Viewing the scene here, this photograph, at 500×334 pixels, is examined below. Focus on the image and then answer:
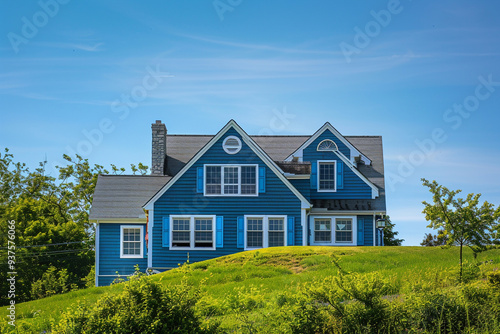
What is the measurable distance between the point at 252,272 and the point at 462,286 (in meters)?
9.20

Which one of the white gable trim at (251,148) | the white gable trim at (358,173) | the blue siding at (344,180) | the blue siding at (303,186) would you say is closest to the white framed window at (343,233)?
the blue siding at (344,180)

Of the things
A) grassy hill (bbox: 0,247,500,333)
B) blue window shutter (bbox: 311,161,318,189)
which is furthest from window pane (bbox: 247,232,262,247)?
blue window shutter (bbox: 311,161,318,189)

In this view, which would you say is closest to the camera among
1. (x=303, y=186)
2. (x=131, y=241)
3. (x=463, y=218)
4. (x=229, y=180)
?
(x=463, y=218)

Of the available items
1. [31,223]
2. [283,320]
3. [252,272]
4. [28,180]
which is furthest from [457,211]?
[28,180]

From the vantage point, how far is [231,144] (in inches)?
1225

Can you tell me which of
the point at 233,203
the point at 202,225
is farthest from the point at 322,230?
the point at 202,225

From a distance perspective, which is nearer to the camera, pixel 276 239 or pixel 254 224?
pixel 276 239

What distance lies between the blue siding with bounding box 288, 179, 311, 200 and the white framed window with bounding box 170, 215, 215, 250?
4.87 metres

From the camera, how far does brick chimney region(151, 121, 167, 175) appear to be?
3662 cm

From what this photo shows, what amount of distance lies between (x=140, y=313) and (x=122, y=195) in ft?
79.3

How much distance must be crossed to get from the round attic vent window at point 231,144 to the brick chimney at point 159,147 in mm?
6848

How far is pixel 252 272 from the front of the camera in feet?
70.9

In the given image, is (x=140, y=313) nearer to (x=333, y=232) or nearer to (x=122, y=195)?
(x=333, y=232)

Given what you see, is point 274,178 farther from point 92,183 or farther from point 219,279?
point 92,183
